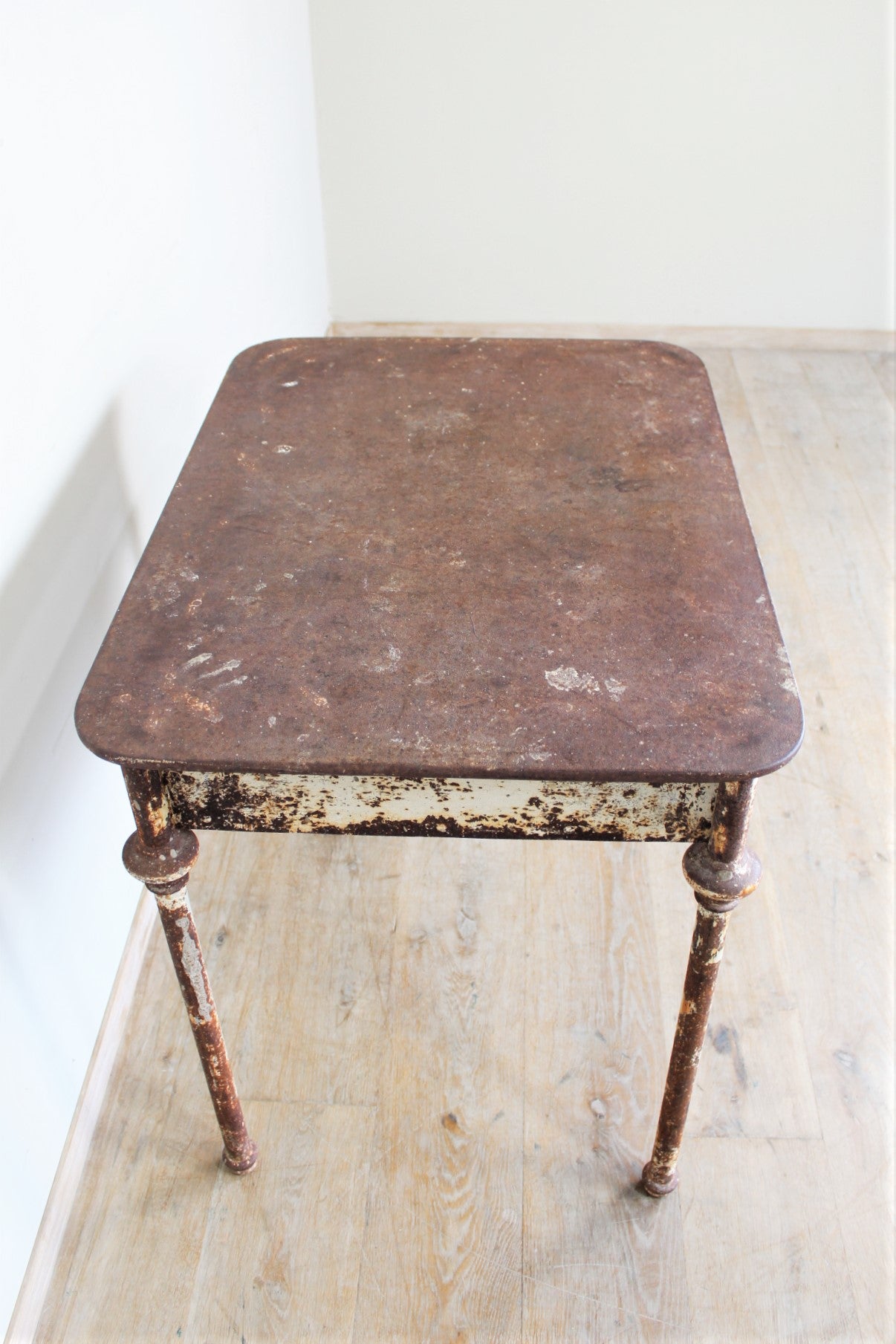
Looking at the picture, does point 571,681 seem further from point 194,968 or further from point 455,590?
point 194,968

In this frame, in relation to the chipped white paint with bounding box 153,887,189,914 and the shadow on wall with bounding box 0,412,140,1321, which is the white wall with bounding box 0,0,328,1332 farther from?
the chipped white paint with bounding box 153,887,189,914

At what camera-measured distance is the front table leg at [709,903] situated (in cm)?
99

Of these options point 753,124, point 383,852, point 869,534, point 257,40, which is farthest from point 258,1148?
point 753,124

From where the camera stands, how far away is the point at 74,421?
1.24 meters

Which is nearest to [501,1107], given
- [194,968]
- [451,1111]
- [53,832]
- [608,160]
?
[451,1111]

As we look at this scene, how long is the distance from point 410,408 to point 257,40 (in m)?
1.15

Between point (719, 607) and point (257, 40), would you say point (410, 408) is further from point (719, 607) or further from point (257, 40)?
point (257, 40)

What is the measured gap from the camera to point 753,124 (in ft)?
9.04

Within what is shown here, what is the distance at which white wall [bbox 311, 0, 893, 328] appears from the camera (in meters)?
2.65

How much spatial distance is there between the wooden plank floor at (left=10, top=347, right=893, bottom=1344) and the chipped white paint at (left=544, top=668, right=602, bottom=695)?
2.16ft

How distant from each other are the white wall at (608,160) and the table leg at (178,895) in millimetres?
2278

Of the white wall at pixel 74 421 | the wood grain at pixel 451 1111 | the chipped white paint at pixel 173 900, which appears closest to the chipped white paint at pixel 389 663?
the chipped white paint at pixel 173 900

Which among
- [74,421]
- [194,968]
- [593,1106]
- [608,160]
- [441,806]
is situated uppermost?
[608,160]

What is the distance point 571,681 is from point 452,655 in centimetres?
11
